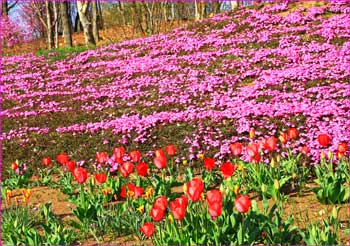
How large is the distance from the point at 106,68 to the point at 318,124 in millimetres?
9354

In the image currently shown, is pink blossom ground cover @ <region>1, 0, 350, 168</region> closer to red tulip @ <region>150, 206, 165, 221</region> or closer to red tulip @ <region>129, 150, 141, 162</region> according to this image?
red tulip @ <region>129, 150, 141, 162</region>

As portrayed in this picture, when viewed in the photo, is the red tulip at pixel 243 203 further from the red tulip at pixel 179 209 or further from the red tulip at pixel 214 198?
the red tulip at pixel 179 209

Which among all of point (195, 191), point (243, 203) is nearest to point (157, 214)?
point (195, 191)

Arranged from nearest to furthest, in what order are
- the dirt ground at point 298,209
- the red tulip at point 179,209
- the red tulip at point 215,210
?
the red tulip at point 215,210
the red tulip at point 179,209
the dirt ground at point 298,209

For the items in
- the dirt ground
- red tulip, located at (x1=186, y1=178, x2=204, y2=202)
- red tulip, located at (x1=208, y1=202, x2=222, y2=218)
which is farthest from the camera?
the dirt ground

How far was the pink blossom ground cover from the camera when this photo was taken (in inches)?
326

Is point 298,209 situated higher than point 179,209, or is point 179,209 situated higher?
point 179,209

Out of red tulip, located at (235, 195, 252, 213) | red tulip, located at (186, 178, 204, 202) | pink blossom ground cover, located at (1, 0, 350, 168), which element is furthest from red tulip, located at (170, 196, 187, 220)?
pink blossom ground cover, located at (1, 0, 350, 168)

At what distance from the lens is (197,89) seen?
11000 mm

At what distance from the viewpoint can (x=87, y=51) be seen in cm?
1864

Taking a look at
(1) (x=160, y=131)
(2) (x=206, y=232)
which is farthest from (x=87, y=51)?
(2) (x=206, y=232)

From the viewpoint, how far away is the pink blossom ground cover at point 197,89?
827 cm

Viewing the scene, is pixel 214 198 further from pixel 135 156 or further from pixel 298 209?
pixel 298 209

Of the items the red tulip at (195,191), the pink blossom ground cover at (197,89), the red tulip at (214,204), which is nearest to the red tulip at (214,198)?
the red tulip at (214,204)
